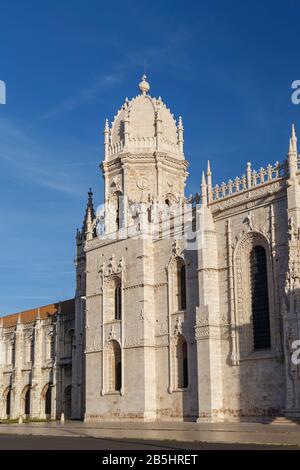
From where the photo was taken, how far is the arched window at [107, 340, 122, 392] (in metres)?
41.4

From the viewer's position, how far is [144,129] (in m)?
44.8

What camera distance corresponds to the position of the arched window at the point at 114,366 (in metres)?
41.4

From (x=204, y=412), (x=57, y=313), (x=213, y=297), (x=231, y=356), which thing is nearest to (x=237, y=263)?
(x=213, y=297)

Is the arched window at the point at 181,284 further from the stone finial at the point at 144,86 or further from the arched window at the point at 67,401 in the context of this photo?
the arched window at the point at 67,401

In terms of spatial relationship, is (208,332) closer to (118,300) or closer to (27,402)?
(118,300)

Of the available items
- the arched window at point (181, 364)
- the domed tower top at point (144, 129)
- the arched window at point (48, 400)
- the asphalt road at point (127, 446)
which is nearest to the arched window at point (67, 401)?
the arched window at point (48, 400)

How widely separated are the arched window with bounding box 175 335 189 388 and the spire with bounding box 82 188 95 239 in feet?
36.5

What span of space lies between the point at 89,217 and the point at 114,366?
10752mm

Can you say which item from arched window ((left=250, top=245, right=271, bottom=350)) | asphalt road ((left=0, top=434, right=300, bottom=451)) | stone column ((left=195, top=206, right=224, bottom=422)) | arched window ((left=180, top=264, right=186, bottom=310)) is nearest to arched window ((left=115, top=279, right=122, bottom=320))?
arched window ((left=180, top=264, right=186, bottom=310))

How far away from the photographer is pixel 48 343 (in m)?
55.4

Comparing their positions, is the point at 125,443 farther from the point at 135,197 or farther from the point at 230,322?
the point at 135,197

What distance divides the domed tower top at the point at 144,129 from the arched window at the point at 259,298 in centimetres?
1225

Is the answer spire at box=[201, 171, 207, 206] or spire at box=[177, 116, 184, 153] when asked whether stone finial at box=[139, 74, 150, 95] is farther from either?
spire at box=[201, 171, 207, 206]

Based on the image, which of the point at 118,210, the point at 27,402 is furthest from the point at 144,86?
the point at 27,402
